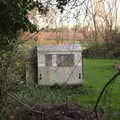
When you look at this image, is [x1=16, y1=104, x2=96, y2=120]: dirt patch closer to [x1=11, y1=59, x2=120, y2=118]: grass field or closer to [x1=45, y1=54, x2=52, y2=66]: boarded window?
[x1=11, y1=59, x2=120, y2=118]: grass field

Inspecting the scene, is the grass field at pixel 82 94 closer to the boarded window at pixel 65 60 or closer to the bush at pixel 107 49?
the bush at pixel 107 49

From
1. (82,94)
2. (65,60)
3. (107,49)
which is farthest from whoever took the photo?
(65,60)

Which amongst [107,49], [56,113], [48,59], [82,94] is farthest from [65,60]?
[56,113]

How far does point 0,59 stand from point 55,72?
1290 centimetres

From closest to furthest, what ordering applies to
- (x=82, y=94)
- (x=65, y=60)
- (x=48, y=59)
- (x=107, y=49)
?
(x=107, y=49), (x=82, y=94), (x=65, y=60), (x=48, y=59)

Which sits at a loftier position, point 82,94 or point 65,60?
point 65,60

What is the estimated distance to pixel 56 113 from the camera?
371 inches

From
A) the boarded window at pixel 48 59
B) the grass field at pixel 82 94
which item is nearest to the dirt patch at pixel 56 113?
the grass field at pixel 82 94

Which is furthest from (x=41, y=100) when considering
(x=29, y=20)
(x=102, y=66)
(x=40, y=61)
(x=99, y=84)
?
(x=102, y=66)

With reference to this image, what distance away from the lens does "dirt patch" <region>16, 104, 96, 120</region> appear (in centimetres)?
931

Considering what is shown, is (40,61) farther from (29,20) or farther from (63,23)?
(63,23)

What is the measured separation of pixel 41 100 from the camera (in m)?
11.6

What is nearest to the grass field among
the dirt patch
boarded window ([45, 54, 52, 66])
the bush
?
the bush

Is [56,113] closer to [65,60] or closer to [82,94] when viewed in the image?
[82,94]
